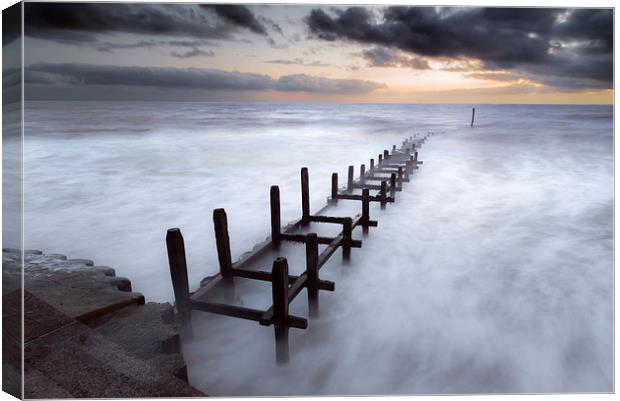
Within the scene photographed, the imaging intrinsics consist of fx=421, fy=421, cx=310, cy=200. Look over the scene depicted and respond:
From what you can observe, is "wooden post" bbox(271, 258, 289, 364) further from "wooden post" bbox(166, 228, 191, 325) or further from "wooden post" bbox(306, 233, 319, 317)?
"wooden post" bbox(166, 228, 191, 325)

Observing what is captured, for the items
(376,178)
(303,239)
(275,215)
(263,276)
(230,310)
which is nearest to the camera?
(230,310)

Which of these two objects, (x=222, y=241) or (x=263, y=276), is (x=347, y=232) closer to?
(x=263, y=276)

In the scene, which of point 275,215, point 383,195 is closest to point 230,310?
point 275,215

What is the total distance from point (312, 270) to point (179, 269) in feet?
4.26

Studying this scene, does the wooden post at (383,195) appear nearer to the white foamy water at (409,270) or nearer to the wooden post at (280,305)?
the white foamy water at (409,270)

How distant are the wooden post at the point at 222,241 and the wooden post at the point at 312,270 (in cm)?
92

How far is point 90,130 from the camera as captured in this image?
31406 mm

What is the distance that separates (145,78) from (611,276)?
15875mm

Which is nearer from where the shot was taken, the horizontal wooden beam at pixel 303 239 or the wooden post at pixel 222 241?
the wooden post at pixel 222 241

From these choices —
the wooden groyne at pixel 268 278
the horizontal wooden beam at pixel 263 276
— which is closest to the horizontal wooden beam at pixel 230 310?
the wooden groyne at pixel 268 278

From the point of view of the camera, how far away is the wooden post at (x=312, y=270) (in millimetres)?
4117

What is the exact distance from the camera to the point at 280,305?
3.53 meters

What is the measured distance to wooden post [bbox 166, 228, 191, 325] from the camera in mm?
3775

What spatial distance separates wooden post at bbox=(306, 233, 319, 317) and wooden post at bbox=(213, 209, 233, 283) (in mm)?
922
